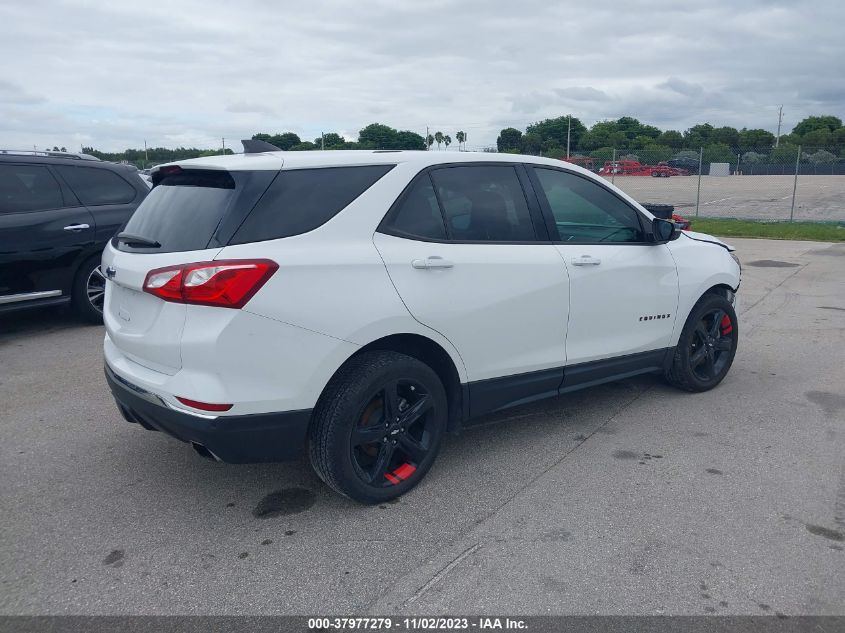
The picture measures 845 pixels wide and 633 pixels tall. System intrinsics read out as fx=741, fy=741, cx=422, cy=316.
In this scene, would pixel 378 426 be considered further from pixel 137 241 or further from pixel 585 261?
pixel 585 261

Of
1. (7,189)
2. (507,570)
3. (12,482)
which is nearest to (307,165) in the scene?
(507,570)

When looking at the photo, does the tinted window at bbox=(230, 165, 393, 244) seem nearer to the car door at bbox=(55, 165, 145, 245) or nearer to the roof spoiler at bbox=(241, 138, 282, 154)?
the roof spoiler at bbox=(241, 138, 282, 154)

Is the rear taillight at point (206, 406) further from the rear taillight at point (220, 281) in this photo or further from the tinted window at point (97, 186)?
the tinted window at point (97, 186)

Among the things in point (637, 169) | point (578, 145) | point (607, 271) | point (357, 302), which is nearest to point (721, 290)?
point (607, 271)

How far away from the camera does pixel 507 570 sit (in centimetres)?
313

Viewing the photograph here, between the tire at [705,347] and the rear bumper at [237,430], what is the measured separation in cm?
308

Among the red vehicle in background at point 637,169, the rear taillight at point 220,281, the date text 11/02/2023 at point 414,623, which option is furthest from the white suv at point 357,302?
the red vehicle in background at point 637,169

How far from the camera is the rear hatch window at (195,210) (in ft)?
10.9

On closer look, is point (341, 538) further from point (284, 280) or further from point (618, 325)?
point (618, 325)

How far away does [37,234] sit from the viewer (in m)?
7.07

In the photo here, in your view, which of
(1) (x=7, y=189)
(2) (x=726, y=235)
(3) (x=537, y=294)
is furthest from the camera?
(2) (x=726, y=235)

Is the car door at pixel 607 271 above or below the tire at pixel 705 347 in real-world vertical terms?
above

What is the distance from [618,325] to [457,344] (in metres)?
1.37

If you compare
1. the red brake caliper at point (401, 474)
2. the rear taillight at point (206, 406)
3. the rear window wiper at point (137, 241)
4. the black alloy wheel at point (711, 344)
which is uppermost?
the rear window wiper at point (137, 241)
